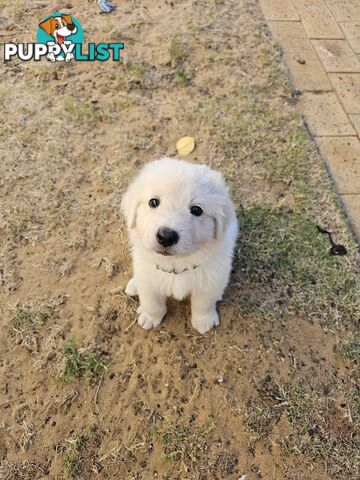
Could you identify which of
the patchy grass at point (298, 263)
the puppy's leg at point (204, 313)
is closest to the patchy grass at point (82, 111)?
the patchy grass at point (298, 263)

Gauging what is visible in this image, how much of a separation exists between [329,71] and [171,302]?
313cm

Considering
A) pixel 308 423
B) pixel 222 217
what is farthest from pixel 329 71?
pixel 308 423

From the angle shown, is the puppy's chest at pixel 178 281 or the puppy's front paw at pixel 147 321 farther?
the puppy's front paw at pixel 147 321

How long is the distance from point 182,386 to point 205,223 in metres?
1.04

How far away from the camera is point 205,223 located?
80.7 inches

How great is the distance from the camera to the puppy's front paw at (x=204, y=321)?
8.61ft

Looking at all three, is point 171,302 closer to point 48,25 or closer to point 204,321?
point 204,321

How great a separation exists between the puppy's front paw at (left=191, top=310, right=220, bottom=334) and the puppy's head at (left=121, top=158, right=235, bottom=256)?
657mm

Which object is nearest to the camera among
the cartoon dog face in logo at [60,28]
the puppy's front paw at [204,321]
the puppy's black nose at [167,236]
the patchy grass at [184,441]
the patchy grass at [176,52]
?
the puppy's black nose at [167,236]

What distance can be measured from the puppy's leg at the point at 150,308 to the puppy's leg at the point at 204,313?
19 cm

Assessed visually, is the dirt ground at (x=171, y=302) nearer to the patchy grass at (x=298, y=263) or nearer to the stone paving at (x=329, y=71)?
the patchy grass at (x=298, y=263)

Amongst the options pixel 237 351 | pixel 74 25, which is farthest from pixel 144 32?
pixel 237 351

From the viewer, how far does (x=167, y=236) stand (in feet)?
6.27

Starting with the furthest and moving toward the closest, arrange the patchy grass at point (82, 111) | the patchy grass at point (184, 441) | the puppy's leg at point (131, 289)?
the patchy grass at point (82, 111) → the puppy's leg at point (131, 289) → the patchy grass at point (184, 441)
